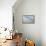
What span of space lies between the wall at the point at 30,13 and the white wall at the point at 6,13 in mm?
1176

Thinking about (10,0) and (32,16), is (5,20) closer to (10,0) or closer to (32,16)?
(10,0)

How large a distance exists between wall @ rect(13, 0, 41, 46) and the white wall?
1.18 meters

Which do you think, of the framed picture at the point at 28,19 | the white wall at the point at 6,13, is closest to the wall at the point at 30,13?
the framed picture at the point at 28,19

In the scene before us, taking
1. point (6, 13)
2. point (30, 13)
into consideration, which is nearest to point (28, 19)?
point (30, 13)

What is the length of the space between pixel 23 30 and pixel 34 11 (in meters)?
1.07

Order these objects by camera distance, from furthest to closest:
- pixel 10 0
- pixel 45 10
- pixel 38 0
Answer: pixel 38 0 → pixel 45 10 → pixel 10 0

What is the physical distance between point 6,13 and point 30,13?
1.53m

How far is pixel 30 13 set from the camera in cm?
541

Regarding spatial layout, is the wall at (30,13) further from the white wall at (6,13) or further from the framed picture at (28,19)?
the white wall at (6,13)

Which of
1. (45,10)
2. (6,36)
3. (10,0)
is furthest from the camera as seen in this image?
(45,10)

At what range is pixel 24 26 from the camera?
5.46m

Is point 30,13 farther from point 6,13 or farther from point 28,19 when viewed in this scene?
point 6,13

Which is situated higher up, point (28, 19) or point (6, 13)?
point (6, 13)

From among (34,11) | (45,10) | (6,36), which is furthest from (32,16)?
(6,36)
